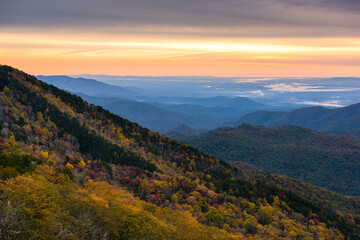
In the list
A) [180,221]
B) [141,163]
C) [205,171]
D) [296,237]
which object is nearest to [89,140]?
[141,163]

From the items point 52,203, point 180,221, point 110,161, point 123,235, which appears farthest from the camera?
point 110,161

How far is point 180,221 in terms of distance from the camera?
136ft

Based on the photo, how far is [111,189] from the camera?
5188cm

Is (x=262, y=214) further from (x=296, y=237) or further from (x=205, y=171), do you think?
(x=205, y=171)

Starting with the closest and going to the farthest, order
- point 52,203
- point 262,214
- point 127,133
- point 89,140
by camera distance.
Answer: point 52,203 → point 262,214 → point 89,140 → point 127,133

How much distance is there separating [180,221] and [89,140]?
65.0m

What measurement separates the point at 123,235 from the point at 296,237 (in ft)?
189

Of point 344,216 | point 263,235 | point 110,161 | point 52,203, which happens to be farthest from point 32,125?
point 344,216

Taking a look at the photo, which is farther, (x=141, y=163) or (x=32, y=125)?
(x=141, y=163)

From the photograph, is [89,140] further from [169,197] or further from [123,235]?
[123,235]

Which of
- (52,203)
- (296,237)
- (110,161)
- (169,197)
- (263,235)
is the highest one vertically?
(52,203)

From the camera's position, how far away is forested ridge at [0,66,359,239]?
29.7 meters

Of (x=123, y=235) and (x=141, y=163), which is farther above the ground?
(x=123, y=235)

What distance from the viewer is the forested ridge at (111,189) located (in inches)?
1168
